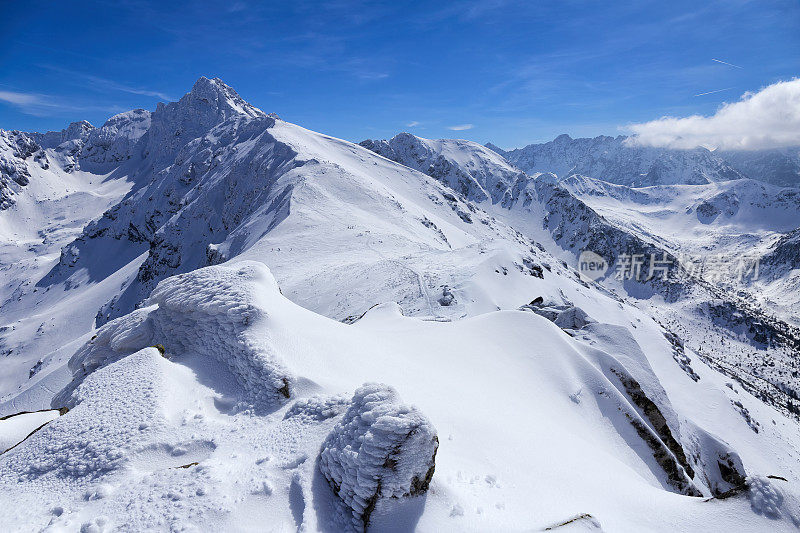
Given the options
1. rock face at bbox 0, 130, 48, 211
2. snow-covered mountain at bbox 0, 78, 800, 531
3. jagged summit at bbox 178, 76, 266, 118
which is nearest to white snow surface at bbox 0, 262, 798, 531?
snow-covered mountain at bbox 0, 78, 800, 531

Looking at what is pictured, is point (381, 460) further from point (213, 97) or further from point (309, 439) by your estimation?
point (213, 97)

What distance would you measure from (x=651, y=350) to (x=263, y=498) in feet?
119

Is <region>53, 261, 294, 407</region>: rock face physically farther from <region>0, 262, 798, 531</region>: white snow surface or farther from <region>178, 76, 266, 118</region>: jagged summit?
<region>178, 76, 266, 118</region>: jagged summit

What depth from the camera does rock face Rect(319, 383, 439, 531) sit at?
6.22m

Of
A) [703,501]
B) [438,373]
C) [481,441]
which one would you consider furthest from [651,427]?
[481,441]

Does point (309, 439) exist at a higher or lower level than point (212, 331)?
lower

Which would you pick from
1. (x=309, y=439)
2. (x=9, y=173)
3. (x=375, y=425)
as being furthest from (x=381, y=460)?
(x=9, y=173)

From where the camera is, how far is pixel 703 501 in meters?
7.62

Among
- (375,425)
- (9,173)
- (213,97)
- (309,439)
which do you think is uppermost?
(213,97)

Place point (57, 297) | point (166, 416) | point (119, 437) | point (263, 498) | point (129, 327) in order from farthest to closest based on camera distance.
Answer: point (57, 297) → point (129, 327) → point (166, 416) → point (119, 437) → point (263, 498)

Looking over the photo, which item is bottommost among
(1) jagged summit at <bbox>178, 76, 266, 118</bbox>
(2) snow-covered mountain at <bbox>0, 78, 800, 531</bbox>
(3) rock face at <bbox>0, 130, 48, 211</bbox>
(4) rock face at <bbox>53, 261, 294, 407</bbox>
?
(2) snow-covered mountain at <bbox>0, 78, 800, 531</bbox>

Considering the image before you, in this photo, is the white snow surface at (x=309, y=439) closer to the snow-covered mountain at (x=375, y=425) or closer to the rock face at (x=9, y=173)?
the snow-covered mountain at (x=375, y=425)

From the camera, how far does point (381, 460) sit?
6.24 meters

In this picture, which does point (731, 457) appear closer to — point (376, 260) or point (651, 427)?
point (651, 427)
